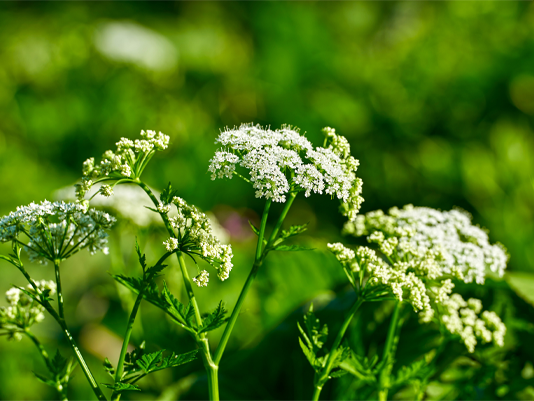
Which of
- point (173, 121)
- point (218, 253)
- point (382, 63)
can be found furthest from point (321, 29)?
point (218, 253)

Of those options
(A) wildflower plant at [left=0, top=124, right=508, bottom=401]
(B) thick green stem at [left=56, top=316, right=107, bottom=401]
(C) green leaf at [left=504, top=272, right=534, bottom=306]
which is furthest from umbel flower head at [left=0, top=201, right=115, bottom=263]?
(C) green leaf at [left=504, top=272, right=534, bottom=306]

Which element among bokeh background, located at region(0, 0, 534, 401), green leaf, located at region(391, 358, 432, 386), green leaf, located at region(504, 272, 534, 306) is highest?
bokeh background, located at region(0, 0, 534, 401)

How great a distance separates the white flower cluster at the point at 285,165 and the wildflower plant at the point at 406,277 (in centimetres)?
16

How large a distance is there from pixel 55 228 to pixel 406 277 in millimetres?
819

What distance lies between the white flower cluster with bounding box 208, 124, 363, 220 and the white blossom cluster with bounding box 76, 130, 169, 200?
0.15m

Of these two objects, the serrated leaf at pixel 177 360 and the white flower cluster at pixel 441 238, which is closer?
the serrated leaf at pixel 177 360

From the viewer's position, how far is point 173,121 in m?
4.51

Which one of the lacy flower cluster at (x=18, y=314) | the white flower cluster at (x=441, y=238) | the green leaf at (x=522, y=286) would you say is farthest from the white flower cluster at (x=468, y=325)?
the lacy flower cluster at (x=18, y=314)

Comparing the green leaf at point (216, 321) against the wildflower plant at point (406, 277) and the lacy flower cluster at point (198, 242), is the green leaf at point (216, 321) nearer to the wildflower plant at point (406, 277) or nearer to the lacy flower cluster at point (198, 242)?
the lacy flower cluster at point (198, 242)

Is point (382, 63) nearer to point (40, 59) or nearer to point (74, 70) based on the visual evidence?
point (74, 70)

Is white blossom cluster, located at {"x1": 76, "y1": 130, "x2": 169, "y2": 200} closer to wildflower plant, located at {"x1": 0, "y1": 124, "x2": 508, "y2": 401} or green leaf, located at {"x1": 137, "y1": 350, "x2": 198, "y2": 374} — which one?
wildflower plant, located at {"x1": 0, "y1": 124, "x2": 508, "y2": 401}

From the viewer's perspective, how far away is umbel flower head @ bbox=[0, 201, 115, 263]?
3.17ft

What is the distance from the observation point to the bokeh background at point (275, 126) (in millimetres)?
2071

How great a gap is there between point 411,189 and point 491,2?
3334mm
